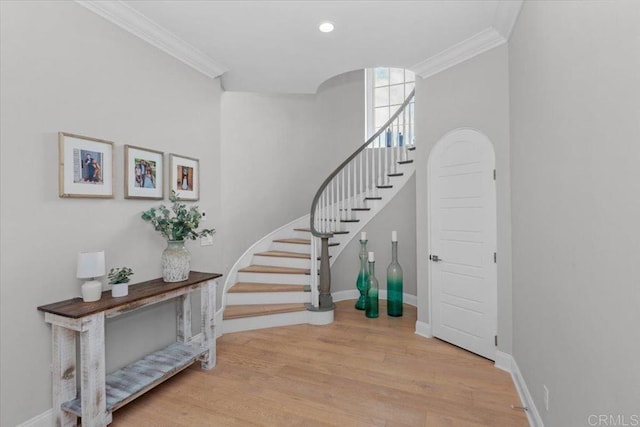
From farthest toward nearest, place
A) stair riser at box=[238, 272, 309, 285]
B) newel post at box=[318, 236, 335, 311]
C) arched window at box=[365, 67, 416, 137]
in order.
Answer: arched window at box=[365, 67, 416, 137] → stair riser at box=[238, 272, 309, 285] → newel post at box=[318, 236, 335, 311]

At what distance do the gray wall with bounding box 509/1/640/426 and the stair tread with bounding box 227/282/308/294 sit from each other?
261cm

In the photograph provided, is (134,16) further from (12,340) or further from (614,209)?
(614,209)

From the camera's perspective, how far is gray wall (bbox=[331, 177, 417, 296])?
189 inches

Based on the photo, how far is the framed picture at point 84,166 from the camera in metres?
2.00

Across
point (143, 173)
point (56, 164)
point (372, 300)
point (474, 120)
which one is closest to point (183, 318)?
point (143, 173)

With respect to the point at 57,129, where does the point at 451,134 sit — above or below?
above

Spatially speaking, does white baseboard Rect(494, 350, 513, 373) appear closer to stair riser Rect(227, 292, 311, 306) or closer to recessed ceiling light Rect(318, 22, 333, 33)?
stair riser Rect(227, 292, 311, 306)

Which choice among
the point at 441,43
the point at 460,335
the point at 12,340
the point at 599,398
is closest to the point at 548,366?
the point at 599,398

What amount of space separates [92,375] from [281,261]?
289cm

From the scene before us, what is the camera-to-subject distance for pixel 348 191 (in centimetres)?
483

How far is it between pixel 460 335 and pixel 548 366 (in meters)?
1.36

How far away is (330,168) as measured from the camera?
18.9ft

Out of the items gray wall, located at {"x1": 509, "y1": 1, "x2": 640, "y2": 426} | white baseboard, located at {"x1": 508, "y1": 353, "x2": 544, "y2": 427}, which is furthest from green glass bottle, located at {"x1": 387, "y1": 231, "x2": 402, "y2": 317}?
gray wall, located at {"x1": 509, "y1": 1, "x2": 640, "y2": 426}

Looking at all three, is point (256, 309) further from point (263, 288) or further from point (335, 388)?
point (335, 388)
